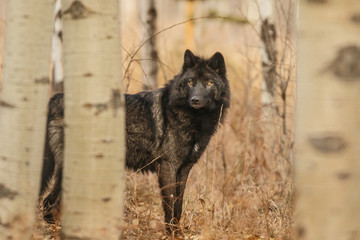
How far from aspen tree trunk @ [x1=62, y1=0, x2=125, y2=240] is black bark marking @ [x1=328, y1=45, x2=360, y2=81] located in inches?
47.5

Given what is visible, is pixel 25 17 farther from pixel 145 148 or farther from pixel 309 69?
pixel 145 148

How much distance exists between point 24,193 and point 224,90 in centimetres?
317

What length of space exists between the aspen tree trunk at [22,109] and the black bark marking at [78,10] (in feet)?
0.53

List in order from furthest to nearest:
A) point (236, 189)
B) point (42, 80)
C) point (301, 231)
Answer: point (236, 189) < point (42, 80) < point (301, 231)

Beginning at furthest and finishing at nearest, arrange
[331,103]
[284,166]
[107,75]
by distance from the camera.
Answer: [284,166], [107,75], [331,103]

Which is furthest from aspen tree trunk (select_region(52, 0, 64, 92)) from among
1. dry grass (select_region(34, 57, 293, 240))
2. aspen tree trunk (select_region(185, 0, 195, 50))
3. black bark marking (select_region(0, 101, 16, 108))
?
aspen tree trunk (select_region(185, 0, 195, 50))

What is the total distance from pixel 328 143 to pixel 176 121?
351 centimetres

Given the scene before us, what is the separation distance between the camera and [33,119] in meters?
2.60

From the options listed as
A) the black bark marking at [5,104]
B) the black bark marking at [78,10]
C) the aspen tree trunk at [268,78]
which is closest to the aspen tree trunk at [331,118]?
the black bark marking at [78,10]

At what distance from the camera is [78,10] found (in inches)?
99.4

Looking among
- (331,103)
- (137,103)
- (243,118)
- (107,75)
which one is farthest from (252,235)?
(243,118)

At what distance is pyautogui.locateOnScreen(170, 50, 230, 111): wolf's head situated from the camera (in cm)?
525

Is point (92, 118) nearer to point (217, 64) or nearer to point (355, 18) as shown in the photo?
point (355, 18)

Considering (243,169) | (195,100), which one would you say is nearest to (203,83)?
(195,100)
